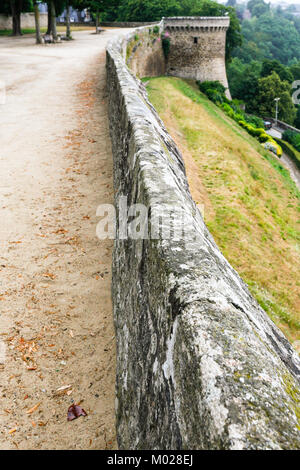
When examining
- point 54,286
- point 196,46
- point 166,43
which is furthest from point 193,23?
point 54,286

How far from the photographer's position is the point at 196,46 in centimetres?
3372

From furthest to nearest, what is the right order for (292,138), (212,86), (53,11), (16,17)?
(292,138)
(212,86)
(16,17)
(53,11)

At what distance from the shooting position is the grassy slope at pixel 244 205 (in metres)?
9.08

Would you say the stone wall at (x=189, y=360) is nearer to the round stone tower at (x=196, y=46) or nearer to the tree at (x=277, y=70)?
the round stone tower at (x=196, y=46)

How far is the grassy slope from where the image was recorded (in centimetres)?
908

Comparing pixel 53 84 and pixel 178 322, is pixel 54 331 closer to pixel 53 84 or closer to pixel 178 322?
pixel 178 322

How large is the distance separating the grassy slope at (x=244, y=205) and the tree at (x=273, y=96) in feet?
97.1

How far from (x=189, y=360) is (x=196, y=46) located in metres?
36.0

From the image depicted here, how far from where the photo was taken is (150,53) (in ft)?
92.3

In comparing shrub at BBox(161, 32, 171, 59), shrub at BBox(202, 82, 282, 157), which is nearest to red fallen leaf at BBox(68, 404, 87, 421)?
shrub at BBox(202, 82, 282, 157)

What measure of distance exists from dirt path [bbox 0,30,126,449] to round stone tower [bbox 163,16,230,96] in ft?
88.4

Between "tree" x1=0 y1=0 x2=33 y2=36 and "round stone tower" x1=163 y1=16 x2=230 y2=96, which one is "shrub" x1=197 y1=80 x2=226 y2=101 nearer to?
"round stone tower" x1=163 y1=16 x2=230 y2=96

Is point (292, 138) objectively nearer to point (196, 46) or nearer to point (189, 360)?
point (196, 46)

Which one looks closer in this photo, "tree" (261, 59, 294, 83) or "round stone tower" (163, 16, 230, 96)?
"round stone tower" (163, 16, 230, 96)
